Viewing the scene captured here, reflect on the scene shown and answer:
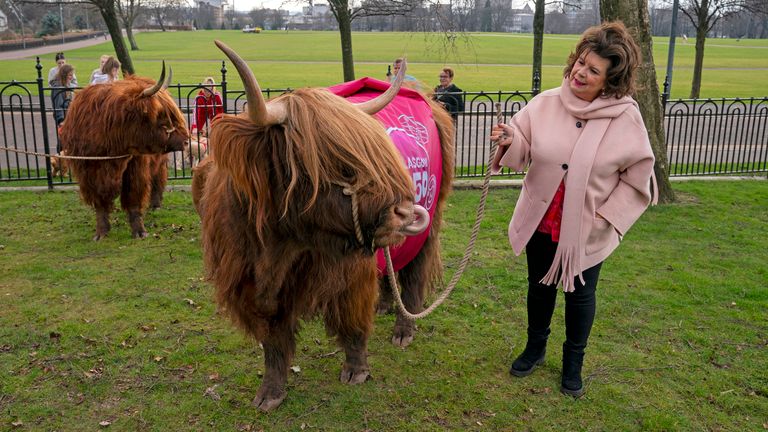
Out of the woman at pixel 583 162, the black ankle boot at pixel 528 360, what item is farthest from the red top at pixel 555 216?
the black ankle boot at pixel 528 360

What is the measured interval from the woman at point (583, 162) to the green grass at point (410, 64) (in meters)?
6.72

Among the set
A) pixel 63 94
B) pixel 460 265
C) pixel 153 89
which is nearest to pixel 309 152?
pixel 460 265

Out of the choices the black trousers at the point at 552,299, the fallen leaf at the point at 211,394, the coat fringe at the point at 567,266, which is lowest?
the fallen leaf at the point at 211,394

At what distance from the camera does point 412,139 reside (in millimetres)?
4059

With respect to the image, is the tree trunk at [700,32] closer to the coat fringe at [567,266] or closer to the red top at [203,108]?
the red top at [203,108]

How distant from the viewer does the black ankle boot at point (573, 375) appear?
401cm

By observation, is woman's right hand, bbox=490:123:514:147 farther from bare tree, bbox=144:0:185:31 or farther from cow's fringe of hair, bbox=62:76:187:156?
bare tree, bbox=144:0:185:31

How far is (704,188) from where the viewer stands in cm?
952

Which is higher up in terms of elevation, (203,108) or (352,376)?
(203,108)

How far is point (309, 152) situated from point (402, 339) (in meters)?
2.40

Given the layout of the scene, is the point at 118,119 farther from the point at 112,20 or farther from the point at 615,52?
the point at 112,20

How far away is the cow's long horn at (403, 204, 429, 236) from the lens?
2719 mm

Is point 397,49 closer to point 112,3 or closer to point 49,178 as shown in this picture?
point 112,3

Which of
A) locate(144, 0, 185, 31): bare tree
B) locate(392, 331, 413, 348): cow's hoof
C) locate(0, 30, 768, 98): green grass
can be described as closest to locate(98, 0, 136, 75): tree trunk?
locate(0, 30, 768, 98): green grass
